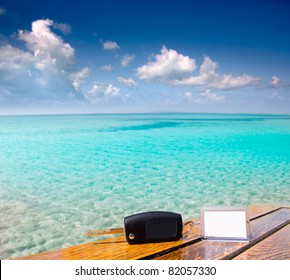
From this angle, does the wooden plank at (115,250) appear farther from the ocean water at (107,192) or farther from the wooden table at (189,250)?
the ocean water at (107,192)

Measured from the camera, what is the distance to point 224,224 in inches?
49.4

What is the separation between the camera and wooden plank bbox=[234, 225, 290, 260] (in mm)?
1165

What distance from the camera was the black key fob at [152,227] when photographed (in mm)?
1186

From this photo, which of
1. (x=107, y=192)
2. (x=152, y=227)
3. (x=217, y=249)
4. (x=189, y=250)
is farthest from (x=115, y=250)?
(x=107, y=192)

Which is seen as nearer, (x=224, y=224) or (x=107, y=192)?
(x=224, y=224)

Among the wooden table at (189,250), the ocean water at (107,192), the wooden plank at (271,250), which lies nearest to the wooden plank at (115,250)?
the wooden table at (189,250)

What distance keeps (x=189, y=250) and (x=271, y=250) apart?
1.16 ft

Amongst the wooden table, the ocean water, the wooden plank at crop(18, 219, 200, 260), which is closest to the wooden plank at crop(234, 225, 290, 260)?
the wooden table

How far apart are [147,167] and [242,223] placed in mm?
5980

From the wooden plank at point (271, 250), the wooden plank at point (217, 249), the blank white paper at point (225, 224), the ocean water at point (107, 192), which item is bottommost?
the ocean water at point (107, 192)

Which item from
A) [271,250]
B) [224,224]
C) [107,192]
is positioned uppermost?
[224,224]

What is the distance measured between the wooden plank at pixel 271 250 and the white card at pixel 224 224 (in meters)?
0.07

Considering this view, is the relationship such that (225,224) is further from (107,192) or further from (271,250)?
(107,192)
